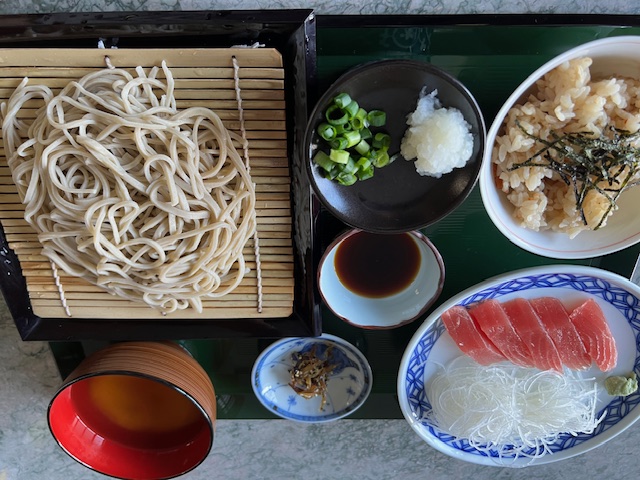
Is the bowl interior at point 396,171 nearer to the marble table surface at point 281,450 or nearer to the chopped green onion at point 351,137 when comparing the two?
the chopped green onion at point 351,137

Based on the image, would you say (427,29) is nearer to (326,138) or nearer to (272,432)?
(326,138)

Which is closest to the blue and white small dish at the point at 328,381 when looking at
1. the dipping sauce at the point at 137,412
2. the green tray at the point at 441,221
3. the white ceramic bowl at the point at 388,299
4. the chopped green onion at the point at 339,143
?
the green tray at the point at 441,221

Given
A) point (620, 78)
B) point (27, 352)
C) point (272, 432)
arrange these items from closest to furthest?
1. point (620, 78)
2. point (27, 352)
3. point (272, 432)

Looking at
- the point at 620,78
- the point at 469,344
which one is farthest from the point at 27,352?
the point at 620,78

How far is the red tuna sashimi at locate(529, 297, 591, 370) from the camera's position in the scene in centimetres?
187

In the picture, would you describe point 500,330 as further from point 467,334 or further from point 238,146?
point 238,146

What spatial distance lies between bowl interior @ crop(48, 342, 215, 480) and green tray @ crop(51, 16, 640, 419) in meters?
0.19

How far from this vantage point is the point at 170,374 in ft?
5.90

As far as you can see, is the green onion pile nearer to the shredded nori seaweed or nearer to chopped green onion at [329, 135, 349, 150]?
chopped green onion at [329, 135, 349, 150]

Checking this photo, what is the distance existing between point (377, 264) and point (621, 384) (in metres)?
0.99

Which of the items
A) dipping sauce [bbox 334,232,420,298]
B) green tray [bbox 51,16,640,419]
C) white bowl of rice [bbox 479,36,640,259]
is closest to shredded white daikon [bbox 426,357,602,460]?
green tray [bbox 51,16,640,419]

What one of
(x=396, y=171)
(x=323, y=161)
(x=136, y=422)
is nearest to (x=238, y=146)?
(x=323, y=161)

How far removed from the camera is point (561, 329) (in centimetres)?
187

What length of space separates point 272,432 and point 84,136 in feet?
4.88
